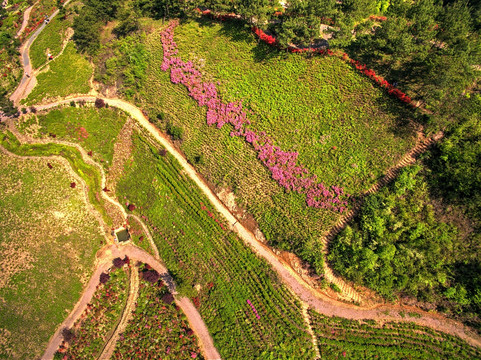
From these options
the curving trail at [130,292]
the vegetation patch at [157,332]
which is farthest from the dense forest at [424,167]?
the vegetation patch at [157,332]

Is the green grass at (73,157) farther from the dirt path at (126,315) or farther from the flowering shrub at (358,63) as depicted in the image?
the flowering shrub at (358,63)

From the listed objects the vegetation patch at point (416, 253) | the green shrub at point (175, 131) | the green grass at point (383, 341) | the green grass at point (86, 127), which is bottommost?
the green grass at point (383, 341)

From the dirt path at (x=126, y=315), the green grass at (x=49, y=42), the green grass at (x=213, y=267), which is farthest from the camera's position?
the green grass at (x=49, y=42)

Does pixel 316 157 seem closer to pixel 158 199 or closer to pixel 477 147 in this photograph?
pixel 477 147

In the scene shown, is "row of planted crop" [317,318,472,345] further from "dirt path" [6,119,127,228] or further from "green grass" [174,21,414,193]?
"dirt path" [6,119,127,228]

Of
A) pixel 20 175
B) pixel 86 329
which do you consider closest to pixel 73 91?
pixel 20 175

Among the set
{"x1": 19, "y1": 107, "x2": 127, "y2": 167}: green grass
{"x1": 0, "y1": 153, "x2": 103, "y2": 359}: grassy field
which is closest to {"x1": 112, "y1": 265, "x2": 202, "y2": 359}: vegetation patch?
{"x1": 0, "y1": 153, "x2": 103, "y2": 359}: grassy field

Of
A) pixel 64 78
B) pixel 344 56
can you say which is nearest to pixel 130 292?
pixel 64 78
